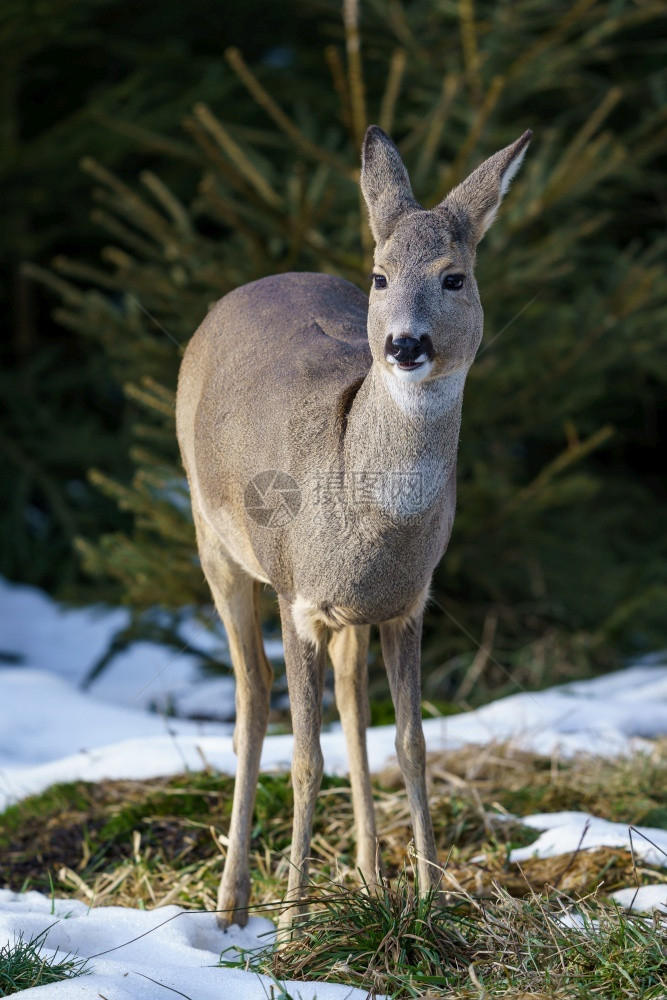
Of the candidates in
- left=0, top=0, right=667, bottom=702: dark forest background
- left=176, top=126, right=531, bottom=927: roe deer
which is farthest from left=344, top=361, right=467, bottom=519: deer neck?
left=0, top=0, right=667, bottom=702: dark forest background

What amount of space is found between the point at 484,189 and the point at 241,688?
5.91 ft

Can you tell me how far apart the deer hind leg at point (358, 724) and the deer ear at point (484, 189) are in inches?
53.3

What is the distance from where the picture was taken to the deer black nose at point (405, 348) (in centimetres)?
294

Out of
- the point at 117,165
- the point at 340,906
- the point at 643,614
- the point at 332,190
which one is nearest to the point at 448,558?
the point at 643,614

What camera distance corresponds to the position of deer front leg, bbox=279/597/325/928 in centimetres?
345

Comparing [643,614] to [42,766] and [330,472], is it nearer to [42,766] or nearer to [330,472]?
[42,766]

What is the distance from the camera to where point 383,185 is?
3.34 m

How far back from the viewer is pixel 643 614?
25.9 ft

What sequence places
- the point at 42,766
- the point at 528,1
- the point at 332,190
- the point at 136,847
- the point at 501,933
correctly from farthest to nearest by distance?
1. the point at 528,1
2. the point at 332,190
3. the point at 42,766
4. the point at 136,847
5. the point at 501,933

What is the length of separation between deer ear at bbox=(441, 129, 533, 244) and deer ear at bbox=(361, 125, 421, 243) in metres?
0.12

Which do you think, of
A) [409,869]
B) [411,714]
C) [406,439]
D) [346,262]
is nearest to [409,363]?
[406,439]

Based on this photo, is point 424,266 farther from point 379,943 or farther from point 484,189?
point 379,943

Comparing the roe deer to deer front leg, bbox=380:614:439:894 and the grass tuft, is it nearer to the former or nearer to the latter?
deer front leg, bbox=380:614:439:894

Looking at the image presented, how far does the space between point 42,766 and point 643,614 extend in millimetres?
4229
